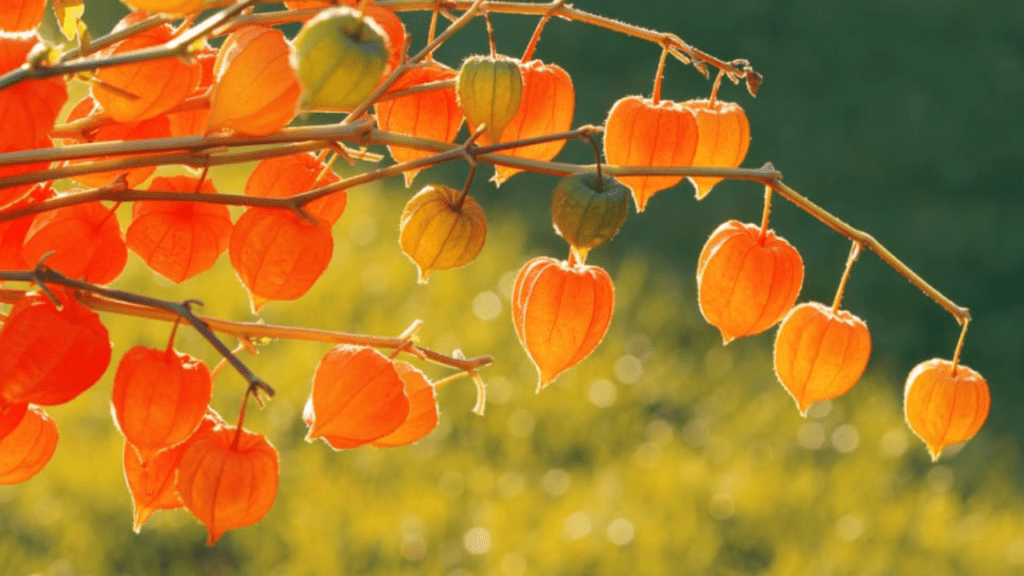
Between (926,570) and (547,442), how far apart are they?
27.7 inches

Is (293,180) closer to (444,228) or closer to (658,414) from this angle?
(444,228)

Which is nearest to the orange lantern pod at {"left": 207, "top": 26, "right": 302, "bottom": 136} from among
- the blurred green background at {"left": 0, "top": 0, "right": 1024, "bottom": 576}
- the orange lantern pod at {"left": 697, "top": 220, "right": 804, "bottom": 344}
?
the orange lantern pod at {"left": 697, "top": 220, "right": 804, "bottom": 344}

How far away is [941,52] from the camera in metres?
4.45

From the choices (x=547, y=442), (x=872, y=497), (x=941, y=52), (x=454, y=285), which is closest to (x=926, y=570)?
(x=872, y=497)

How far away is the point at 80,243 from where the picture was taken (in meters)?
0.61

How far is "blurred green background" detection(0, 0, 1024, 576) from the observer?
7.00ft

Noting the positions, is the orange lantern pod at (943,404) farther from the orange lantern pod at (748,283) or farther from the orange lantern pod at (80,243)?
the orange lantern pod at (80,243)

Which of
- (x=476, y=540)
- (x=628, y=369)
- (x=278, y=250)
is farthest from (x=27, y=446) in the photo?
(x=628, y=369)

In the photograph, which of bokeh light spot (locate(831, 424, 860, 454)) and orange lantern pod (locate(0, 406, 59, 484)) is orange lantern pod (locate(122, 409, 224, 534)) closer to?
orange lantern pod (locate(0, 406, 59, 484))

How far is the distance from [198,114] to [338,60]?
23 centimetres

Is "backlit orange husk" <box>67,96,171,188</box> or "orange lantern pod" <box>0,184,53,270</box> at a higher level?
"backlit orange husk" <box>67,96,171,188</box>

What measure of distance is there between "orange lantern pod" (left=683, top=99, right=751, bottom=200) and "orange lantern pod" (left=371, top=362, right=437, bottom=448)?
0.58ft

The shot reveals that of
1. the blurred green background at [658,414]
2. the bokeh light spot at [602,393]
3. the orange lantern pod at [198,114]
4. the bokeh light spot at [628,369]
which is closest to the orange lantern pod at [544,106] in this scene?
the orange lantern pod at [198,114]

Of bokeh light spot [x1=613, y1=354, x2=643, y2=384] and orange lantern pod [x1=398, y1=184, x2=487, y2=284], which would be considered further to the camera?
bokeh light spot [x1=613, y1=354, x2=643, y2=384]
